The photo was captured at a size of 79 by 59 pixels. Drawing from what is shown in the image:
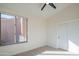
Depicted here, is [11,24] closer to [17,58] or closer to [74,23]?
[74,23]

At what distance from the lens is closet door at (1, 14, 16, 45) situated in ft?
15.3

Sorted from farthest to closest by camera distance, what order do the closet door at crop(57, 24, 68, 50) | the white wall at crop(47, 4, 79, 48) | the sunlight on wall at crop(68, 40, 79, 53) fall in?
the closet door at crop(57, 24, 68, 50), the white wall at crop(47, 4, 79, 48), the sunlight on wall at crop(68, 40, 79, 53)

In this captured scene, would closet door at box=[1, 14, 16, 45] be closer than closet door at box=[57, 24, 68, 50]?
Yes

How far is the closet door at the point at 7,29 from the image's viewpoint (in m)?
4.65

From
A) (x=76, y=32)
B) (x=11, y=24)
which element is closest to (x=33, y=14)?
(x=11, y=24)

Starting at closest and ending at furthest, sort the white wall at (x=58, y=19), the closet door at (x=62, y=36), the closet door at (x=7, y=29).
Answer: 1. the closet door at (x=7, y=29)
2. the white wall at (x=58, y=19)
3. the closet door at (x=62, y=36)

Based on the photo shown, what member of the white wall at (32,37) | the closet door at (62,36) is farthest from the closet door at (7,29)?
the closet door at (62,36)

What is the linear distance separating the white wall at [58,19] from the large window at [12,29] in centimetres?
194

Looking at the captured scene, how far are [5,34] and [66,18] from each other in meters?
3.28

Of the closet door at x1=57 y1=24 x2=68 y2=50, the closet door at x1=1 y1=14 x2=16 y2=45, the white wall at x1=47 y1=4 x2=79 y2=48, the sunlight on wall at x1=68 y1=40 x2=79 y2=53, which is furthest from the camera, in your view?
the closet door at x1=57 y1=24 x2=68 y2=50

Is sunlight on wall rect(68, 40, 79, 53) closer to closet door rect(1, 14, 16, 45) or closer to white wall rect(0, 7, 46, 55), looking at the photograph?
white wall rect(0, 7, 46, 55)

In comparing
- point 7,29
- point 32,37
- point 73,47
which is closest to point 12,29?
point 7,29

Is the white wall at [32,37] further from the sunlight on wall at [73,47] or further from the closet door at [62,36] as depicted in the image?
the sunlight on wall at [73,47]

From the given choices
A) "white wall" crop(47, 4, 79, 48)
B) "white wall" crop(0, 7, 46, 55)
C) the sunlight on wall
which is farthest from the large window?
the sunlight on wall
